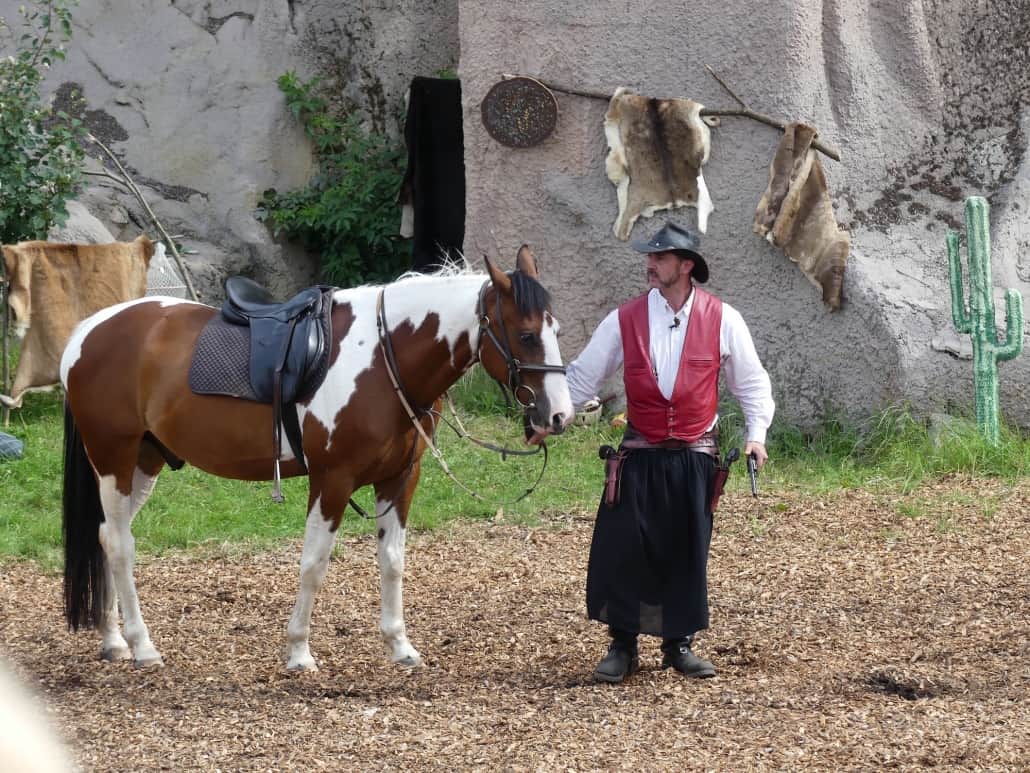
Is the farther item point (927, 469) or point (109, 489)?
point (927, 469)

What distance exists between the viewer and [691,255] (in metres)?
4.82

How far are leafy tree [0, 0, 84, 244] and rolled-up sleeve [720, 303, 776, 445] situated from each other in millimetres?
6145

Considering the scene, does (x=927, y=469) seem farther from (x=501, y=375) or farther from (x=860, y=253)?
(x=501, y=375)

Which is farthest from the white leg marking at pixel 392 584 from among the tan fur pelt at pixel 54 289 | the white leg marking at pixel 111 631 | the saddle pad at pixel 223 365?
the tan fur pelt at pixel 54 289

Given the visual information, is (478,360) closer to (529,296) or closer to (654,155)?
(529,296)

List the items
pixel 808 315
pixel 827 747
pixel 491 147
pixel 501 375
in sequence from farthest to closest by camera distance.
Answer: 1. pixel 491 147
2. pixel 808 315
3. pixel 501 375
4. pixel 827 747

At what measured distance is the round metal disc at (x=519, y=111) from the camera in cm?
901

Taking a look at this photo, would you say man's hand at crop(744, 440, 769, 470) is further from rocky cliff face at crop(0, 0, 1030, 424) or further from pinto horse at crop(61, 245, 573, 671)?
rocky cliff face at crop(0, 0, 1030, 424)

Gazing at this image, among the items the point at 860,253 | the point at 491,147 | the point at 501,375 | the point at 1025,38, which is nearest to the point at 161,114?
the point at 491,147

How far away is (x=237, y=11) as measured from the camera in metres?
11.7

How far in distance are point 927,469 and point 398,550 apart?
397 cm

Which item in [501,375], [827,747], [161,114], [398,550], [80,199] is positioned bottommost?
[827,747]

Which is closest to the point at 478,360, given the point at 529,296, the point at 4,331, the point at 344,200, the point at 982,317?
the point at 529,296

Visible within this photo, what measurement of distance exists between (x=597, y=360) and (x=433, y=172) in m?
6.41
